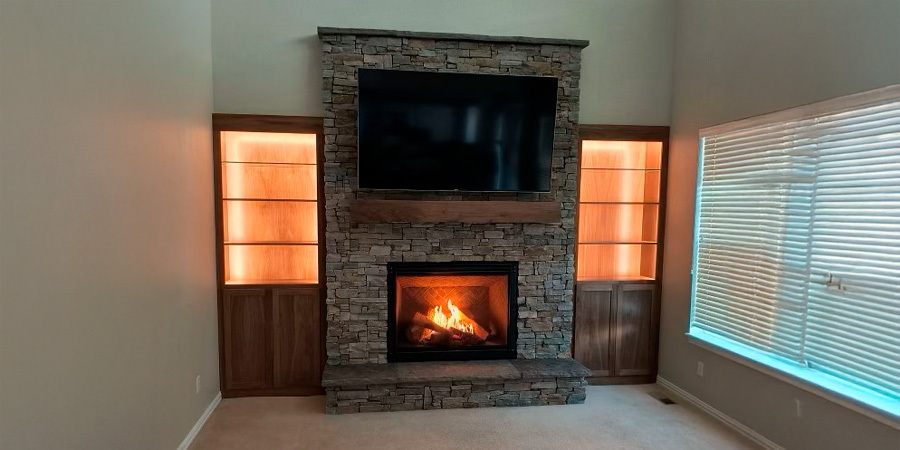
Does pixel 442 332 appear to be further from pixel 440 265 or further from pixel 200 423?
pixel 200 423

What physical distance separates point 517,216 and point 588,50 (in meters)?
1.55

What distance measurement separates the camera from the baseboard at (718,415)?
9.53 feet

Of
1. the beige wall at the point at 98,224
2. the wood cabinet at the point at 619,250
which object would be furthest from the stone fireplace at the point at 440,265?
the beige wall at the point at 98,224

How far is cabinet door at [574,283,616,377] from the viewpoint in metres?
3.93

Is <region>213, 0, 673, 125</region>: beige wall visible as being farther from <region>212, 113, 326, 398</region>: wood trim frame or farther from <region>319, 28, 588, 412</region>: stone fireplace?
<region>319, 28, 588, 412</region>: stone fireplace

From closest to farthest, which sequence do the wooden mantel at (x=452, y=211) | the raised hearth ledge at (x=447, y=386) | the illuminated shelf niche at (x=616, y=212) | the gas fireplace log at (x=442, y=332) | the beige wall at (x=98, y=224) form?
the beige wall at (x=98, y=224), the raised hearth ledge at (x=447, y=386), the wooden mantel at (x=452, y=211), the gas fireplace log at (x=442, y=332), the illuminated shelf niche at (x=616, y=212)

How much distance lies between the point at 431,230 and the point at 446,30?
162 cm

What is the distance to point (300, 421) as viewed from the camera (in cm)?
321

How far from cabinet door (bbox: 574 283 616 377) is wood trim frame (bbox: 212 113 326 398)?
2.18 m

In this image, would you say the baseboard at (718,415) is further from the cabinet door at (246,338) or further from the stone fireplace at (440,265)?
the cabinet door at (246,338)

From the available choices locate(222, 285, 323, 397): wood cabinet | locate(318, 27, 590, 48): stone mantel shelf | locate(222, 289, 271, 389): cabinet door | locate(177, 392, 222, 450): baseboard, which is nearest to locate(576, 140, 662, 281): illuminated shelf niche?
locate(318, 27, 590, 48): stone mantel shelf

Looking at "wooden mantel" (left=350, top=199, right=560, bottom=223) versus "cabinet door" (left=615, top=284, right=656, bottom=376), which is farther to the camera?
"cabinet door" (left=615, top=284, right=656, bottom=376)

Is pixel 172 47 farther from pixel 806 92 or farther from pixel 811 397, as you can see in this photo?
pixel 811 397

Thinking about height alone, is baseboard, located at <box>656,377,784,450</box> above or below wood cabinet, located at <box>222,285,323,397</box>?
below
